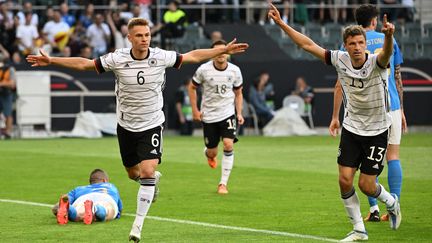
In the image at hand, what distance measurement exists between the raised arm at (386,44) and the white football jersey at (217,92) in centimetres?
700

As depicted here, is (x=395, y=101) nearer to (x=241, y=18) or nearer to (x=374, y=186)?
(x=374, y=186)

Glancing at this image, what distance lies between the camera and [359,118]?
12.0 m

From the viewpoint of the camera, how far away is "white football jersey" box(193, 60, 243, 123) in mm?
18500

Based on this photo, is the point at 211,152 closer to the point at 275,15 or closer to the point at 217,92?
the point at 217,92

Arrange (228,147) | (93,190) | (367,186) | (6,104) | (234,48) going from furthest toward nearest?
(6,104) < (228,147) < (93,190) < (234,48) < (367,186)

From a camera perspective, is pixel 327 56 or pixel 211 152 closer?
pixel 327 56

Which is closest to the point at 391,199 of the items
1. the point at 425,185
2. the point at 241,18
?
the point at 425,185

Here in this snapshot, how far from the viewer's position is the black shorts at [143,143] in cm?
1230

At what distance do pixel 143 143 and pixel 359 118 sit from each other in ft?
7.97

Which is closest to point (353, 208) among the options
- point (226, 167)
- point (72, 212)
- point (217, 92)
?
point (72, 212)

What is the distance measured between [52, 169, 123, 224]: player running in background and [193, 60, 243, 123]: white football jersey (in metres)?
4.70

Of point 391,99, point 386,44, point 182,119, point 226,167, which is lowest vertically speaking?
point 182,119

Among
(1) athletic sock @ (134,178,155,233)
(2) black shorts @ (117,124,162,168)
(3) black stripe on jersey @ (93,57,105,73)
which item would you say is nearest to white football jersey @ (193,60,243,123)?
(2) black shorts @ (117,124,162,168)

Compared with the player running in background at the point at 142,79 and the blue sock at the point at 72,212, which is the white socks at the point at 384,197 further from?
the blue sock at the point at 72,212
